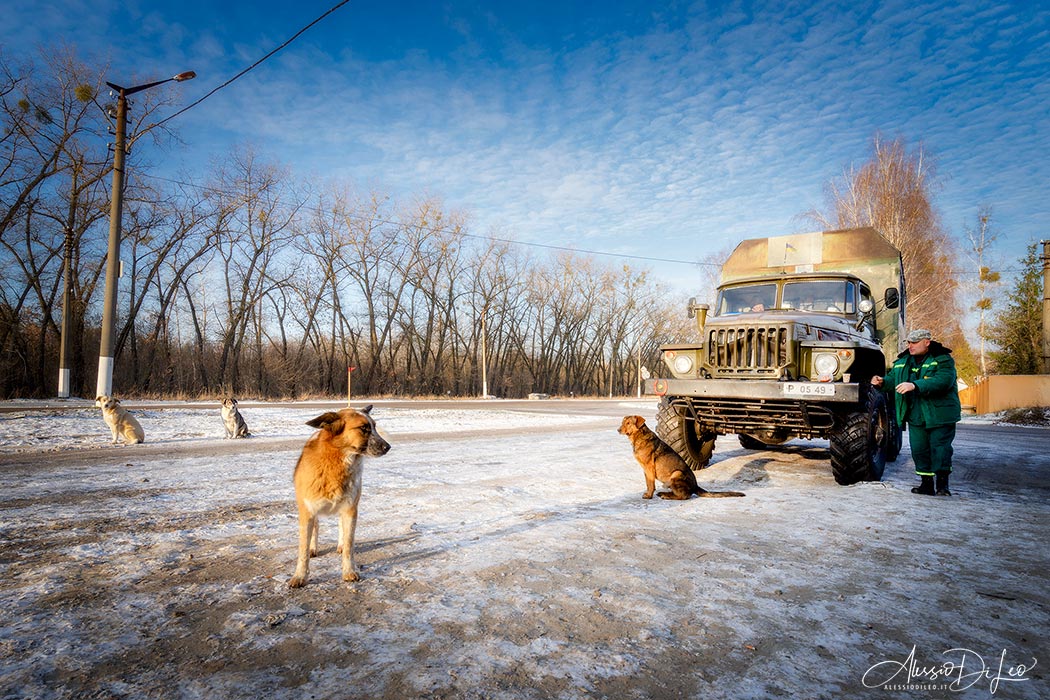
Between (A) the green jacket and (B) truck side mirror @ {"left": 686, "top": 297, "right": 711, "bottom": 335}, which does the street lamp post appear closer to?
(B) truck side mirror @ {"left": 686, "top": 297, "right": 711, "bottom": 335}

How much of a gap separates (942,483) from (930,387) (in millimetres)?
1151

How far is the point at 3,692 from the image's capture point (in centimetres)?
195

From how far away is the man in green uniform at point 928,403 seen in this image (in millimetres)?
5863

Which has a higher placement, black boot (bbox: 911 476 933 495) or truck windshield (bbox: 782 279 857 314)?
truck windshield (bbox: 782 279 857 314)

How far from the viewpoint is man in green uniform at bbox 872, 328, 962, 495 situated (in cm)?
586

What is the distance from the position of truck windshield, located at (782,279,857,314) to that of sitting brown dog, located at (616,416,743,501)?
3.63 meters

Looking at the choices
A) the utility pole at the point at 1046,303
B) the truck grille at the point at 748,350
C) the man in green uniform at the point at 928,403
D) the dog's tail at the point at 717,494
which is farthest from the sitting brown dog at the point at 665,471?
the utility pole at the point at 1046,303

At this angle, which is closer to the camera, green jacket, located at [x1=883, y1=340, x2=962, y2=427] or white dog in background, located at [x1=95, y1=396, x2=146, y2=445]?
green jacket, located at [x1=883, y1=340, x2=962, y2=427]

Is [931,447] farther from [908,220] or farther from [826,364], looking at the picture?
[908,220]

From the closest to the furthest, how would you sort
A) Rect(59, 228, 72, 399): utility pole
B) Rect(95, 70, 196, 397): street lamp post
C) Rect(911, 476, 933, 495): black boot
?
Rect(911, 476, 933, 495): black boot
Rect(95, 70, 196, 397): street lamp post
Rect(59, 228, 72, 399): utility pole

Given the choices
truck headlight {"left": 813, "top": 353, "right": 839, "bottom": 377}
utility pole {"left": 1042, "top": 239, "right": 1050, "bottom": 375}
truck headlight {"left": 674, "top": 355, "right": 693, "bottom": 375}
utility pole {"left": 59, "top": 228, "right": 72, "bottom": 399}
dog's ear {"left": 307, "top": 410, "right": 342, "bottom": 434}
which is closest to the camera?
dog's ear {"left": 307, "top": 410, "right": 342, "bottom": 434}

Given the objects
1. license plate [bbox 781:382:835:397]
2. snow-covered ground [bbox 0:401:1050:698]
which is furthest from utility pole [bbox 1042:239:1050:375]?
license plate [bbox 781:382:835:397]

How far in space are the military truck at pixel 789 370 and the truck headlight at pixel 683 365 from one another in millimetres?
14

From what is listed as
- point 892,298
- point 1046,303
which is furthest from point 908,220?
point 892,298
